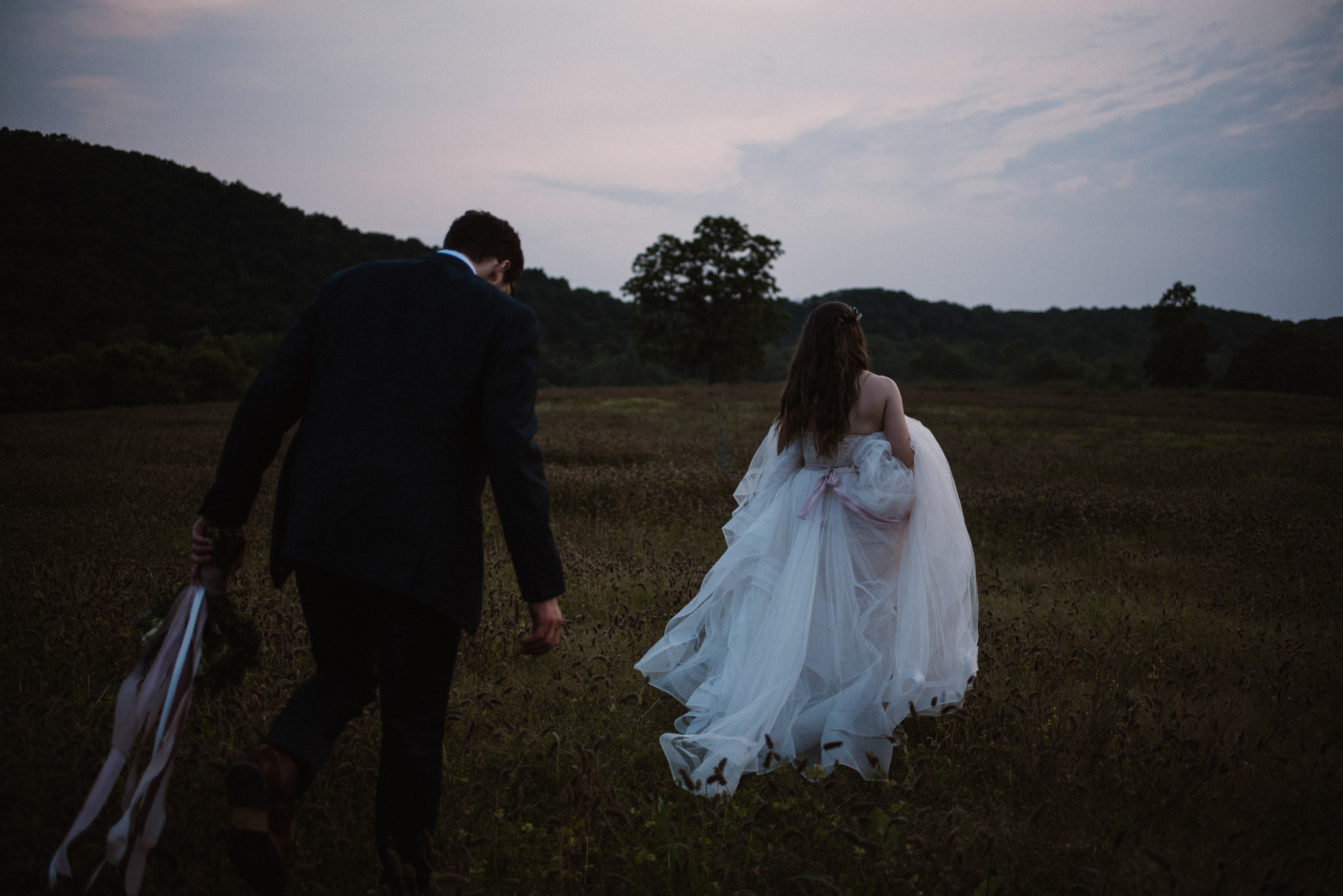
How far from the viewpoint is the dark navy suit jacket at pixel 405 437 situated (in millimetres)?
2078

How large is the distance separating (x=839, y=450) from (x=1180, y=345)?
68730mm

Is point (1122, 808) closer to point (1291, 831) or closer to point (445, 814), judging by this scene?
point (1291, 831)

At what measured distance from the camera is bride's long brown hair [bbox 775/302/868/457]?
389 cm

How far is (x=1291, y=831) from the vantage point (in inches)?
116

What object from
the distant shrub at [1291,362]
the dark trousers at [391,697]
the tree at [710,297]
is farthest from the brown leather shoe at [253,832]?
the distant shrub at [1291,362]

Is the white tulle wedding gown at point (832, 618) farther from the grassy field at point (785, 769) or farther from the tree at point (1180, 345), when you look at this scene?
the tree at point (1180, 345)

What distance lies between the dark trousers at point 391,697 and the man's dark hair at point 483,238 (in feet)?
3.91

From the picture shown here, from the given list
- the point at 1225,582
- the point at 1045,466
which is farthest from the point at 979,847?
the point at 1045,466

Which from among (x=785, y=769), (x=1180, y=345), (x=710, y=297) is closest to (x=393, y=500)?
(x=785, y=769)

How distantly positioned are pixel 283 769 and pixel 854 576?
9.43ft

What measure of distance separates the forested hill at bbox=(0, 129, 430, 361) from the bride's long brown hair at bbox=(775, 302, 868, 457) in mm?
36784

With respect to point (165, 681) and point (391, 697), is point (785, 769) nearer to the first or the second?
point (391, 697)

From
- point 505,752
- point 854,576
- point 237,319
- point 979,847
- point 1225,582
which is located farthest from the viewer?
point 237,319

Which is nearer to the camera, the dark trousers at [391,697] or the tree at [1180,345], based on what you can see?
the dark trousers at [391,697]
